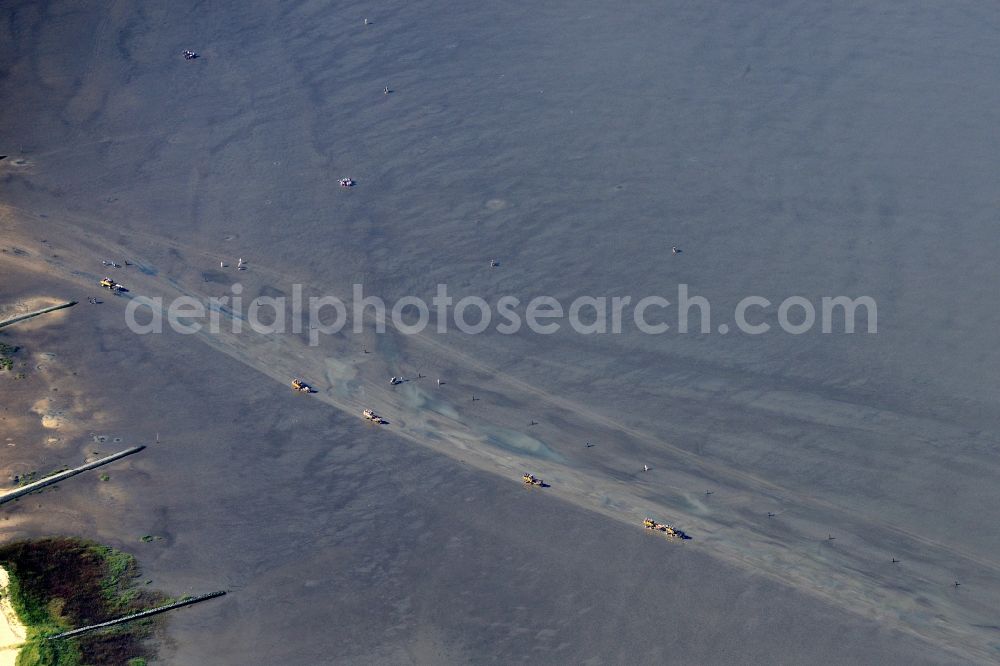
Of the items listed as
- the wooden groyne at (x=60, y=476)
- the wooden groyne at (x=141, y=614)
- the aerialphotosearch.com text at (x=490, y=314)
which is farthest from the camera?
the aerialphotosearch.com text at (x=490, y=314)

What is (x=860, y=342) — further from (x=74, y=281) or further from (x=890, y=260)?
(x=74, y=281)

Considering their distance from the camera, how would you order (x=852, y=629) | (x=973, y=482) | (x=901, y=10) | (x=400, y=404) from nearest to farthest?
(x=852, y=629), (x=973, y=482), (x=400, y=404), (x=901, y=10)

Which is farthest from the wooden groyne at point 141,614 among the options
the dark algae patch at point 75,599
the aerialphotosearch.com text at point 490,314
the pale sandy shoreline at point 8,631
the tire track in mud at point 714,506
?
the aerialphotosearch.com text at point 490,314

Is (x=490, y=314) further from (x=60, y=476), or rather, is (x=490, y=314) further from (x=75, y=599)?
(x=75, y=599)

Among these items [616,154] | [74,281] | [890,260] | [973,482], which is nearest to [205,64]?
[74,281]

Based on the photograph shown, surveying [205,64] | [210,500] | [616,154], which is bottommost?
[210,500]

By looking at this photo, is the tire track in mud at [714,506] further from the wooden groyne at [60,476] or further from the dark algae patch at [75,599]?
the dark algae patch at [75,599]

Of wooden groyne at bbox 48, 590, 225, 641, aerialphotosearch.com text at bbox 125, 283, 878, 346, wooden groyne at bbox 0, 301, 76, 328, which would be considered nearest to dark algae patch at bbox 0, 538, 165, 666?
wooden groyne at bbox 48, 590, 225, 641
